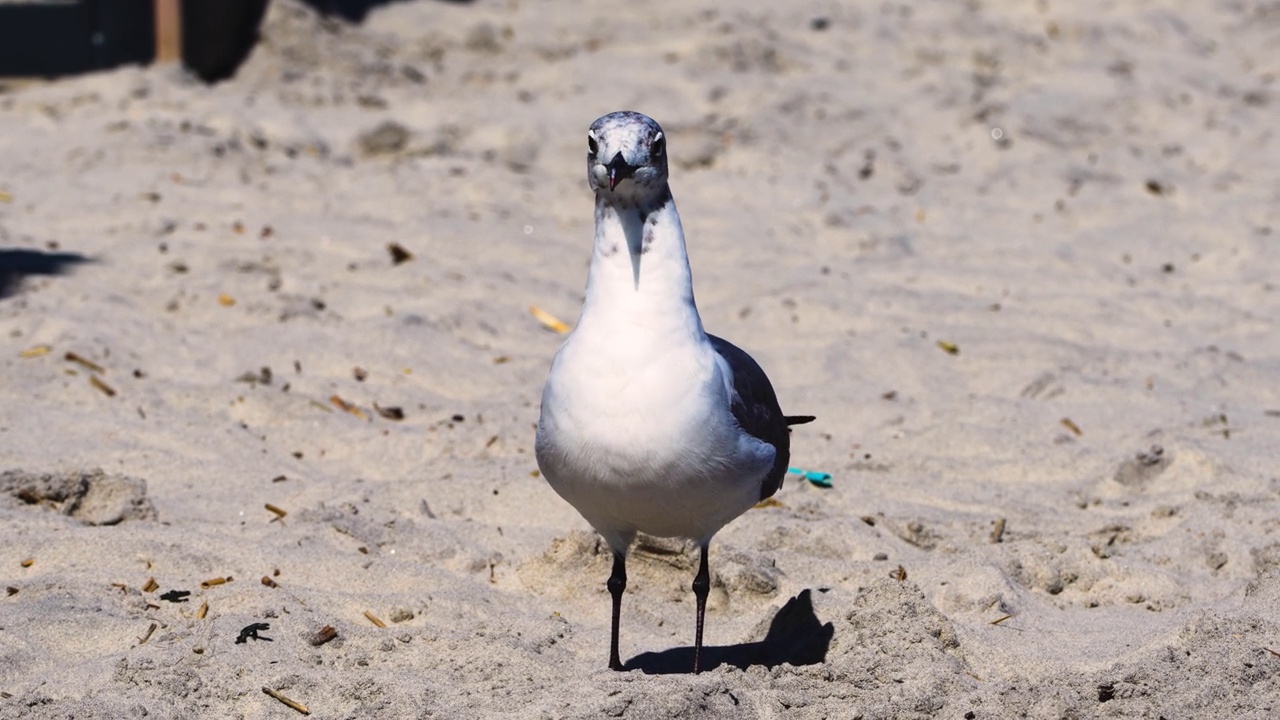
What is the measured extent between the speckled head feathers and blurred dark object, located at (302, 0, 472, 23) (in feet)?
21.4

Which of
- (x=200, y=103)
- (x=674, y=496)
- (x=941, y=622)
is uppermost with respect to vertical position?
(x=674, y=496)

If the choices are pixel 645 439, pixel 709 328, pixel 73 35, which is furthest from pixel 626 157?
pixel 73 35

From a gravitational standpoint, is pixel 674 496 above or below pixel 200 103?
above

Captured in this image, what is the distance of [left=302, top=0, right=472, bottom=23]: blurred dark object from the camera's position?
927 cm

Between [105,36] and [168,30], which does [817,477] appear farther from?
[105,36]

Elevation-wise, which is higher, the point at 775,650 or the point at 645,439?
the point at 645,439

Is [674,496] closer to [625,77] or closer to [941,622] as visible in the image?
[941,622]

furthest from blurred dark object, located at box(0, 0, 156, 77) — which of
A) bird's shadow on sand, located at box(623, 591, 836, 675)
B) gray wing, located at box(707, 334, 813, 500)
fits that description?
bird's shadow on sand, located at box(623, 591, 836, 675)

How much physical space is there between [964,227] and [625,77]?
238 cm

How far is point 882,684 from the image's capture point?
10.7 feet

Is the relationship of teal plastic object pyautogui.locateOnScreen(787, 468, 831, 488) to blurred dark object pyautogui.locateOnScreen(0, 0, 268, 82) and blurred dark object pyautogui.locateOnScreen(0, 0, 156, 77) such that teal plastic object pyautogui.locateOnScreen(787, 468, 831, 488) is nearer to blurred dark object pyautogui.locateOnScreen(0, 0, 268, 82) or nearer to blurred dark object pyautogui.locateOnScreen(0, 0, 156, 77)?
blurred dark object pyautogui.locateOnScreen(0, 0, 268, 82)

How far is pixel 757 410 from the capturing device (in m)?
3.41

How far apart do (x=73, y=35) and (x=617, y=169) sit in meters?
6.33

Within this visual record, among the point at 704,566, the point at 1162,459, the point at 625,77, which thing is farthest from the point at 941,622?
the point at 625,77
